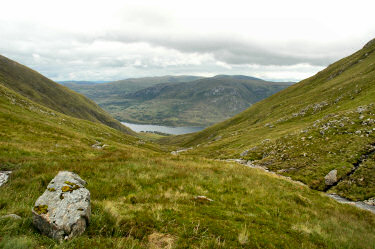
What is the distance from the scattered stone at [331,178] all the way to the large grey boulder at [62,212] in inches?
1070

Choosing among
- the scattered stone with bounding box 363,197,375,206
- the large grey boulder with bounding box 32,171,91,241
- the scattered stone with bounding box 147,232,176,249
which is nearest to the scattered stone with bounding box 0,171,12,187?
the large grey boulder with bounding box 32,171,91,241

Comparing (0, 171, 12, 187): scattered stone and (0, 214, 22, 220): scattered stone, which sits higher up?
(0, 214, 22, 220): scattered stone

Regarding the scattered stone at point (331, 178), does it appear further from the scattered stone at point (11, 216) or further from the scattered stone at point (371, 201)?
the scattered stone at point (11, 216)

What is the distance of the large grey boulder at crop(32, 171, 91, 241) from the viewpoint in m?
5.93

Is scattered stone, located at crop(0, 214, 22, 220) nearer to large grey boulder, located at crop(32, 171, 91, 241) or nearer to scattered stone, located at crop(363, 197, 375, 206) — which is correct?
large grey boulder, located at crop(32, 171, 91, 241)

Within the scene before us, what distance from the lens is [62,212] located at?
629 cm

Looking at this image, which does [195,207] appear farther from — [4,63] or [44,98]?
[4,63]

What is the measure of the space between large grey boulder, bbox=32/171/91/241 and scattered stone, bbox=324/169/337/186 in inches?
1070

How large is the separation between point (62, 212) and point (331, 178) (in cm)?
2832

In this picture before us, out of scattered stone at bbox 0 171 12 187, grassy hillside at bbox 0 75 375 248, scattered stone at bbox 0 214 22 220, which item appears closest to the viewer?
scattered stone at bbox 0 214 22 220

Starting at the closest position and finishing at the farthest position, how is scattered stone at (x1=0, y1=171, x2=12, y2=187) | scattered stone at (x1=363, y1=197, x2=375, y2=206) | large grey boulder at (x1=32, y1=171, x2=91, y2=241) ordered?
large grey boulder at (x1=32, y1=171, x2=91, y2=241) → scattered stone at (x1=0, y1=171, x2=12, y2=187) → scattered stone at (x1=363, y1=197, x2=375, y2=206)

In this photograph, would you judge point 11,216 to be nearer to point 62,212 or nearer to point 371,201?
point 62,212

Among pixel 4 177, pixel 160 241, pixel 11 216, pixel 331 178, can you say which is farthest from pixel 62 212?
pixel 331 178

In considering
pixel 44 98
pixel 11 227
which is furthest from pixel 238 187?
pixel 44 98
